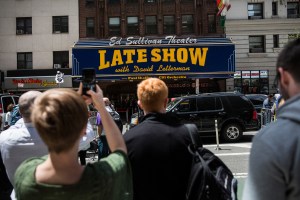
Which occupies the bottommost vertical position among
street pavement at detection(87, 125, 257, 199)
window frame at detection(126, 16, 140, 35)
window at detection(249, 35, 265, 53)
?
street pavement at detection(87, 125, 257, 199)

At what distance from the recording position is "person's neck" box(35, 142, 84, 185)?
1908mm

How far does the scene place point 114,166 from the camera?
207cm

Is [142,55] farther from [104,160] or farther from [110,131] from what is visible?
[104,160]

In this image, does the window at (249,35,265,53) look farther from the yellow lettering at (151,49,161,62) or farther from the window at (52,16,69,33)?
the window at (52,16,69,33)

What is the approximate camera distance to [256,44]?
117 ft

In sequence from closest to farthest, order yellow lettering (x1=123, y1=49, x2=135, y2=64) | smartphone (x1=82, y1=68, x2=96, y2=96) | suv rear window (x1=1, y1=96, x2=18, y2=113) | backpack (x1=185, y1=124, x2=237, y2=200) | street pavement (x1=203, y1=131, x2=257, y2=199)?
1. smartphone (x1=82, y1=68, x2=96, y2=96)
2. backpack (x1=185, y1=124, x2=237, y2=200)
3. street pavement (x1=203, y1=131, x2=257, y2=199)
4. suv rear window (x1=1, y1=96, x2=18, y2=113)
5. yellow lettering (x1=123, y1=49, x2=135, y2=64)

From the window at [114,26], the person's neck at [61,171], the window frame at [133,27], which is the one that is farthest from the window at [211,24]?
the person's neck at [61,171]

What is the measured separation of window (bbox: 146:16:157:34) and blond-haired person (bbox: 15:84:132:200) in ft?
114

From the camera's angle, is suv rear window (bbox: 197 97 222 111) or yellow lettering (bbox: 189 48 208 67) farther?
yellow lettering (bbox: 189 48 208 67)

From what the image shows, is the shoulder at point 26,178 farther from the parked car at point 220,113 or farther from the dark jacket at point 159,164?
the parked car at point 220,113

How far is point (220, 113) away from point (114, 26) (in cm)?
2327

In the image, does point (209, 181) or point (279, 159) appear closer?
point (279, 159)

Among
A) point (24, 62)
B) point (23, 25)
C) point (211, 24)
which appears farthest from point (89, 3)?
point (211, 24)

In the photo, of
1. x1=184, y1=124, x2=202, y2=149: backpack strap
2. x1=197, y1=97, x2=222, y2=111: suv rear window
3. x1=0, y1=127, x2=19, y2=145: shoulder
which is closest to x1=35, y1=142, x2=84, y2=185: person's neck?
x1=184, y1=124, x2=202, y2=149: backpack strap
